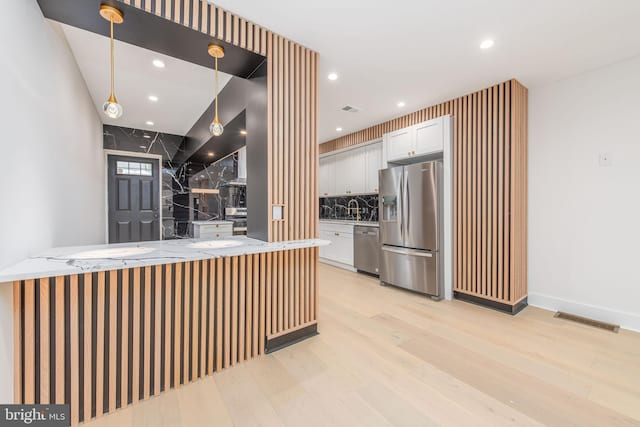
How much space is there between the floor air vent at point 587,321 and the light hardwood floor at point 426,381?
8 cm

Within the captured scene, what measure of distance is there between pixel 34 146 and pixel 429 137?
395 cm

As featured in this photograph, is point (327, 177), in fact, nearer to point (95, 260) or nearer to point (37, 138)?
point (37, 138)

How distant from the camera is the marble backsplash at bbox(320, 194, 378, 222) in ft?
16.5

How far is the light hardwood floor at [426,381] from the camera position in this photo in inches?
57.8

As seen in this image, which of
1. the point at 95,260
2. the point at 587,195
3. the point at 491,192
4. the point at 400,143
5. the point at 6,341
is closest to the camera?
the point at 6,341

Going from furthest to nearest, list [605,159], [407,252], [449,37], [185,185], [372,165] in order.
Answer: [185,185]
[372,165]
[407,252]
[605,159]
[449,37]

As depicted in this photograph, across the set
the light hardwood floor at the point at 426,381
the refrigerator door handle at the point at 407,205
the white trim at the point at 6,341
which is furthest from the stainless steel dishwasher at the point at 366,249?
the white trim at the point at 6,341

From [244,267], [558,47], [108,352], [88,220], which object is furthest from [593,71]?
[88,220]

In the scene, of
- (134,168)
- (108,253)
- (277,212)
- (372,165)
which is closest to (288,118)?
(277,212)

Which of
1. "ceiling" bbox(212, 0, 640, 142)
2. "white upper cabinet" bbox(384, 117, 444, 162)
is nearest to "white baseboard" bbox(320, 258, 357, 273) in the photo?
"white upper cabinet" bbox(384, 117, 444, 162)

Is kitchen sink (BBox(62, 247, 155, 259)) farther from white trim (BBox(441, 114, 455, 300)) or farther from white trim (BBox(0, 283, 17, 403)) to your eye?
white trim (BBox(441, 114, 455, 300))

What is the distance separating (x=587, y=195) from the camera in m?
2.78

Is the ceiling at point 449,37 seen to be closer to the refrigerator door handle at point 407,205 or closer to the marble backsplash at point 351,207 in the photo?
the refrigerator door handle at point 407,205

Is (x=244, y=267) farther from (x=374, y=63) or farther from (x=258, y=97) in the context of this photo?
(x=374, y=63)
